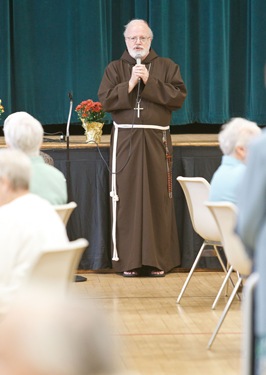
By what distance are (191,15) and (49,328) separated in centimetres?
729

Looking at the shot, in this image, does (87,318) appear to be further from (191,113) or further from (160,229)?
(191,113)

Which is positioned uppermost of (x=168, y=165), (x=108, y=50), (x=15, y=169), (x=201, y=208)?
(x=108, y=50)

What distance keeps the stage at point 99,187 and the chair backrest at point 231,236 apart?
2.81m

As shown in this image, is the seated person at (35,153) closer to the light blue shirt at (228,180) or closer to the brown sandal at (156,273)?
the light blue shirt at (228,180)

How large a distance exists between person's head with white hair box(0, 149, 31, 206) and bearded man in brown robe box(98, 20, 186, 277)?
11.5 feet

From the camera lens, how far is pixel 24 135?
4.14m

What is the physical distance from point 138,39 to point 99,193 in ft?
4.08

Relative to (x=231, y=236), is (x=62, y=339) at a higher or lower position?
higher

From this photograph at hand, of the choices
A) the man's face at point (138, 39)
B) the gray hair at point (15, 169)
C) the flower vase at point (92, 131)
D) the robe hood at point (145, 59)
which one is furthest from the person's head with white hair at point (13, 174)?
the flower vase at point (92, 131)

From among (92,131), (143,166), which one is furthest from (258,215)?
(92,131)

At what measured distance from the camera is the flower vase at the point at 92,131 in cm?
691

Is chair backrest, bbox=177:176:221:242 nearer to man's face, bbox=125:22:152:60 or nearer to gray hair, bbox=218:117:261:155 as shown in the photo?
gray hair, bbox=218:117:261:155

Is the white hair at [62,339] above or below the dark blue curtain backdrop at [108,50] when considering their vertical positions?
below

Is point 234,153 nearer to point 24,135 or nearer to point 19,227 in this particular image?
point 24,135
